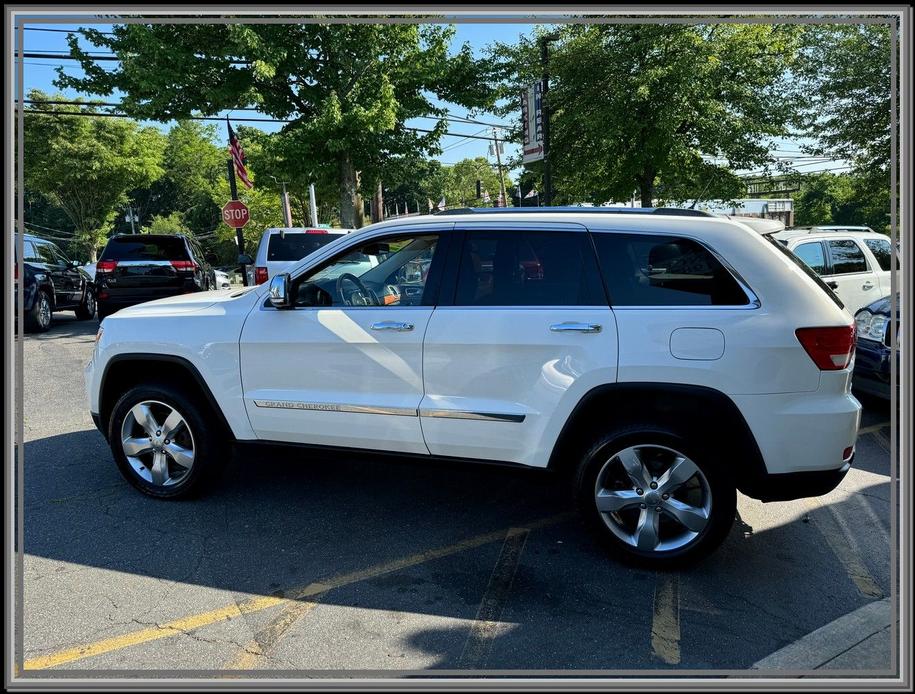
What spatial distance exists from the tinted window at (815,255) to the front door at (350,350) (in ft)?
25.3

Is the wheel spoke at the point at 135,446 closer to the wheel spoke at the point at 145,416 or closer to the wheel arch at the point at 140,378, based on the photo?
the wheel spoke at the point at 145,416

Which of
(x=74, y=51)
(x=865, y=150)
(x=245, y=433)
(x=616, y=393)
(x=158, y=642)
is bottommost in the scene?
(x=158, y=642)

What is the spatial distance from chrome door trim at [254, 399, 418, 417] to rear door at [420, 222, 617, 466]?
0.40ft

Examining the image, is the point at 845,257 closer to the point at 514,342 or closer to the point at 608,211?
the point at 608,211

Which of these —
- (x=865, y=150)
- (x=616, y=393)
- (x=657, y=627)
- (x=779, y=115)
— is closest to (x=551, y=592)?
(x=657, y=627)

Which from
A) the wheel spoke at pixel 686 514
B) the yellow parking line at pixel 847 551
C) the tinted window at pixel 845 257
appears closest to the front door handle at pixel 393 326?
the wheel spoke at pixel 686 514

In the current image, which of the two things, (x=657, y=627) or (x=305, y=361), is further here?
(x=305, y=361)

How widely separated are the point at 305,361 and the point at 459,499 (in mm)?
1416

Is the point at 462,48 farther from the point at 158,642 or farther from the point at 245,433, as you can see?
the point at 158,642

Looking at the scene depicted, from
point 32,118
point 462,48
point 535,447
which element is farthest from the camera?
point 32,118

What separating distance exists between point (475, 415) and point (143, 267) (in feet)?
36.3

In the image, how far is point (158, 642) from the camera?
302cm

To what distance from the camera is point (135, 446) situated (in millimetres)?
4504

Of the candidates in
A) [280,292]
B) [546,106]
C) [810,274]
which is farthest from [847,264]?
[280,292]
